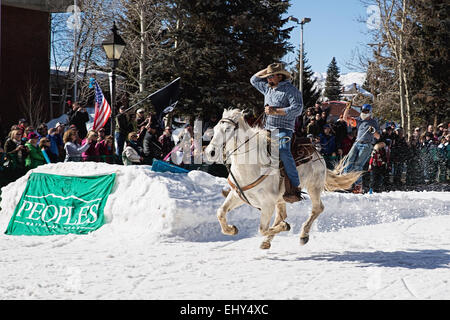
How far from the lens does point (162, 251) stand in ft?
27.1

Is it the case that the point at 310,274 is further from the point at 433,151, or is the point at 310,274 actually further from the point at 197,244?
the point at 433,151

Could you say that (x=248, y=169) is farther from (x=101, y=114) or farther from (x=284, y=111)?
(x=101, y=114)

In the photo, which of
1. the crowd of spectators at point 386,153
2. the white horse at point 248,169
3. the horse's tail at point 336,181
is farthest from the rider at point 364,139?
the white horse at point 248,169

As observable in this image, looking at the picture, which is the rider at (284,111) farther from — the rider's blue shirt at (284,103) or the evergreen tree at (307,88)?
the evergreen tree at (307,88)

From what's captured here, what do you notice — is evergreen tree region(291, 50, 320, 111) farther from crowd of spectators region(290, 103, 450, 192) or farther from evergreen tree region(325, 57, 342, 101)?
evergreen tree region(325, 57, 342, 101)

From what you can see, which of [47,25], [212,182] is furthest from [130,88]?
[212,182]

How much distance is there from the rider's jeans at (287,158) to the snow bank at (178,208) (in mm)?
2409

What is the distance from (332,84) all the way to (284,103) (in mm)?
79749

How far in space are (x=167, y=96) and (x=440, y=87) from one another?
1035 inches

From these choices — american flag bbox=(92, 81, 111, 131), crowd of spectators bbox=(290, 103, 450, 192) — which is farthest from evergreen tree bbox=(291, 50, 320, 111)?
american flag bbox=(92, 81, 111, 131)

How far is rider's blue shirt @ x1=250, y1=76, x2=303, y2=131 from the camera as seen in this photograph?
25.1 feet

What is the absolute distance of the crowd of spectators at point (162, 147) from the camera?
12906mm

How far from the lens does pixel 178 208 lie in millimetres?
9547

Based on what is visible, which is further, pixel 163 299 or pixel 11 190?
pixel 11 190
